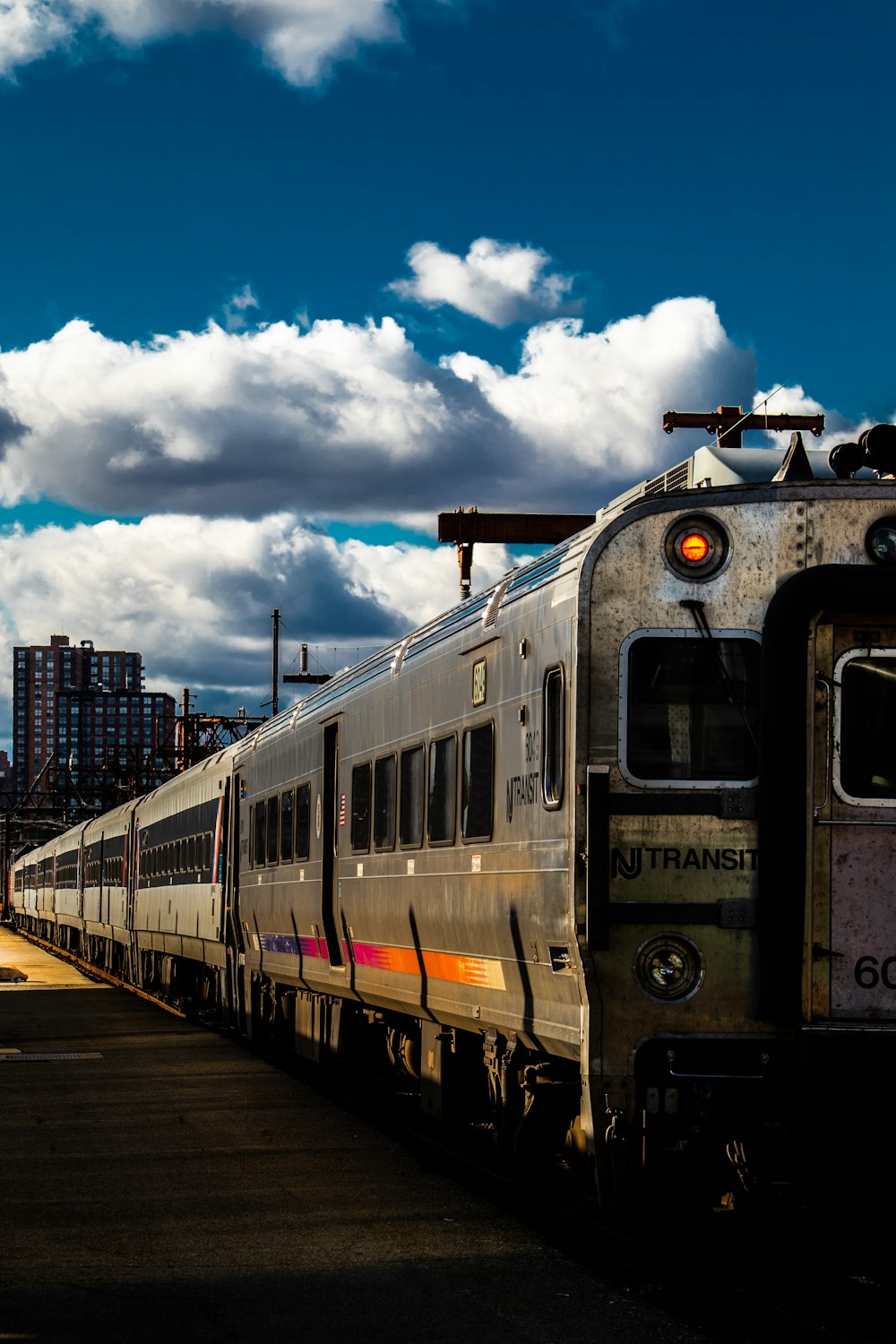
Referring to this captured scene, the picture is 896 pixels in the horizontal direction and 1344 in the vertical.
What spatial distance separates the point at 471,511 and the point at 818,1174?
1042 inches

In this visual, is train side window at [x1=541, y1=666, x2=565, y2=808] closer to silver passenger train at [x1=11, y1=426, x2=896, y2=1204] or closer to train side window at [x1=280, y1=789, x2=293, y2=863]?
silver passenger train at [x1=11, y1=426, x2=896, y2=1204]

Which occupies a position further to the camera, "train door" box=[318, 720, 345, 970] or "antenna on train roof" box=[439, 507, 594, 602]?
"antenna on train roof" box=[439, 507, 594, 602]

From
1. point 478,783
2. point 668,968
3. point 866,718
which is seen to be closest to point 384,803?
point 478,783

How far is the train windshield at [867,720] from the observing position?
25.1 ft

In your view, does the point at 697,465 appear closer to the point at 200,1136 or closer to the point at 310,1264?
the point at 200,1136

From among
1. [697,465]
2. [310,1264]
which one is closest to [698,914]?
[310,1264]

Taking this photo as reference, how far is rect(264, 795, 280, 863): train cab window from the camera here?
1778cm

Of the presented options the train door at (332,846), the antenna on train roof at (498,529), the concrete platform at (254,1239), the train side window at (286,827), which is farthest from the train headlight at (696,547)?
the antenna on train roof at (498,529)

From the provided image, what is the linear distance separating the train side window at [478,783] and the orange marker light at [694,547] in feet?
7.35

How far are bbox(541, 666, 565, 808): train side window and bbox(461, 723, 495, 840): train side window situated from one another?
1.19 meters

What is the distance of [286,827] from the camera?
17.1m

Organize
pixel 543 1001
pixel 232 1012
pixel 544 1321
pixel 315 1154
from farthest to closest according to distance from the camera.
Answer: pixel 232 1012, pixel 315 1154, pixel 543 1001, pixel 544 1321

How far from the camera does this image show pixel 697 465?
12.8 metres

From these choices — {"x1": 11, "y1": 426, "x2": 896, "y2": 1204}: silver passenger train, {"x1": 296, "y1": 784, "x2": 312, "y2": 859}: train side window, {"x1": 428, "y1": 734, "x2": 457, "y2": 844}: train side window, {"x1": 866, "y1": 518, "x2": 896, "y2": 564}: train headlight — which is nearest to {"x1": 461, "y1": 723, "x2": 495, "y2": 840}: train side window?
{"x1": 428, "y1": 734, "x2": 457, "y2": 844}: train side window
